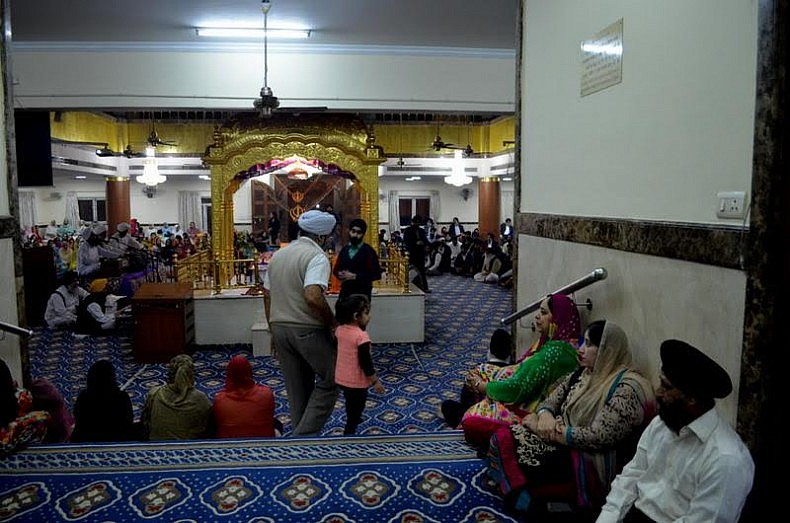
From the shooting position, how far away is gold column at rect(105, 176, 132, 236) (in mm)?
15719

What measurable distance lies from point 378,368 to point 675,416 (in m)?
4.81

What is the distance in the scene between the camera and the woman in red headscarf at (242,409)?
11.9 ft

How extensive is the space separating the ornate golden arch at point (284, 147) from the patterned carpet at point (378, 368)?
6.51 feet

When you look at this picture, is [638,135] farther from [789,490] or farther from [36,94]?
[36,94]

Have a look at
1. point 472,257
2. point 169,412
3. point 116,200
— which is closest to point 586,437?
point 169,412

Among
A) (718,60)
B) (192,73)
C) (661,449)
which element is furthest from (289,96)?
(661,449)

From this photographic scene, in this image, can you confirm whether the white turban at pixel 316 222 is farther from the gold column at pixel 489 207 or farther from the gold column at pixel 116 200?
the gold column at pixel 116 200

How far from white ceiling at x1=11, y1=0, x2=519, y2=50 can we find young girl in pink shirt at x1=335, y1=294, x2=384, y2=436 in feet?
9.73

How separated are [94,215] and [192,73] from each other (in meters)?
15.3

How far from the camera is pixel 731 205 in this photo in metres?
2.22

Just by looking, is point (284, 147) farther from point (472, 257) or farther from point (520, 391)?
point (520, 391)

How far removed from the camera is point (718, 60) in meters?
2.31

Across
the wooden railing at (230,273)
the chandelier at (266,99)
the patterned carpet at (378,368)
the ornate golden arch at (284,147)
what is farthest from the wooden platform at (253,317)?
the chandelier at (266,99)

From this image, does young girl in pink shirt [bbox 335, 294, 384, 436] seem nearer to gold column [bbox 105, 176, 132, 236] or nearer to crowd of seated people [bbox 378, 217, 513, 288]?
crowd of seated people [bbox 378, 217, 513, 288]
